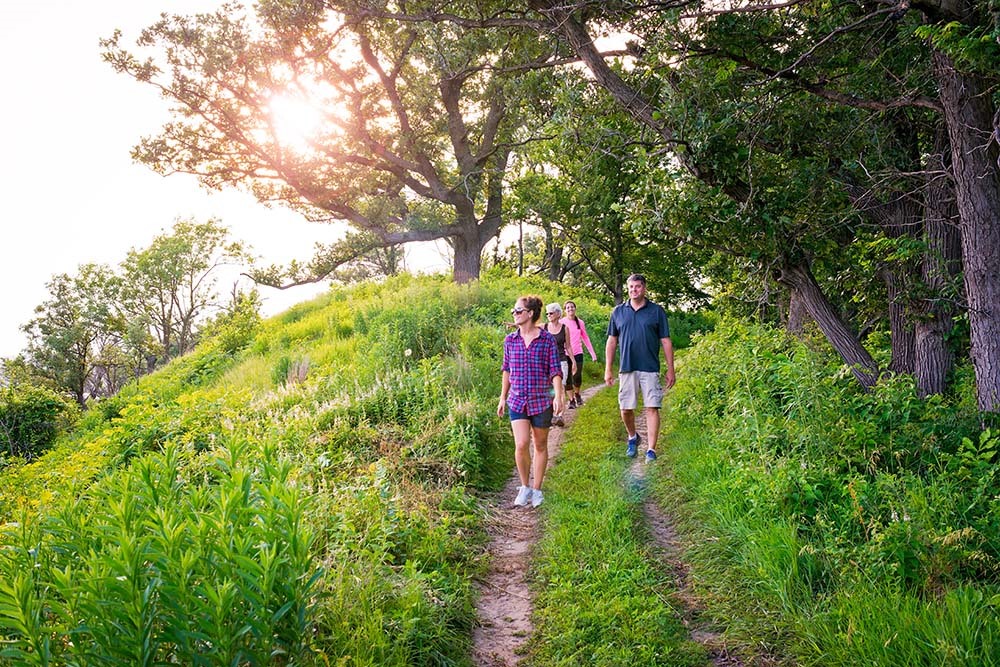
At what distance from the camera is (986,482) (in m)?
4.34

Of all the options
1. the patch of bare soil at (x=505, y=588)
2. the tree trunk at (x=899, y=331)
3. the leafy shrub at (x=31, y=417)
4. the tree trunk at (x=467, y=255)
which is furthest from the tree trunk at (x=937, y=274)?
the leafy shrub at (x=31, y=417)

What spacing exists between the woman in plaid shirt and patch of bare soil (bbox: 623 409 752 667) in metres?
1.25

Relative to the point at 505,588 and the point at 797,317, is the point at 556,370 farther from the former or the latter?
the point at 797,317

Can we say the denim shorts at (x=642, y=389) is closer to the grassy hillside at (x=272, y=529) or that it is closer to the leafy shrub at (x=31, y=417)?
the grassy hillside at (x=272, y=529)

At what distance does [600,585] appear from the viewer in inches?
180

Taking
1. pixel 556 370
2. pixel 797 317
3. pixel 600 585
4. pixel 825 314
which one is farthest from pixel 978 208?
pixel 797 317

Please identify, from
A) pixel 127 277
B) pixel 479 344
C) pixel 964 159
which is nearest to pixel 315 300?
pixel 479 344

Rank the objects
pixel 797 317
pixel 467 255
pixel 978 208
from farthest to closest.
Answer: pixel 467 255 < pixel 797 317 < pixel 978 208

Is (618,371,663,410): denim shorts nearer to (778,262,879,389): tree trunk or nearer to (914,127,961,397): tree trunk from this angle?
(778,262,879,389): tree trunk

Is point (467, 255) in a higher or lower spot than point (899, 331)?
higher

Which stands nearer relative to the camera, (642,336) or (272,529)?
(272,529)

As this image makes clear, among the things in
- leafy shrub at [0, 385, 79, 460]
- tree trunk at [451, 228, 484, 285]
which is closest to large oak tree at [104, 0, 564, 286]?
tree trunk at [451, 228, 484, 285]

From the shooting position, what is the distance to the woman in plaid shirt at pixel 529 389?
6422mm

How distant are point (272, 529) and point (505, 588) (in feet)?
7.79
